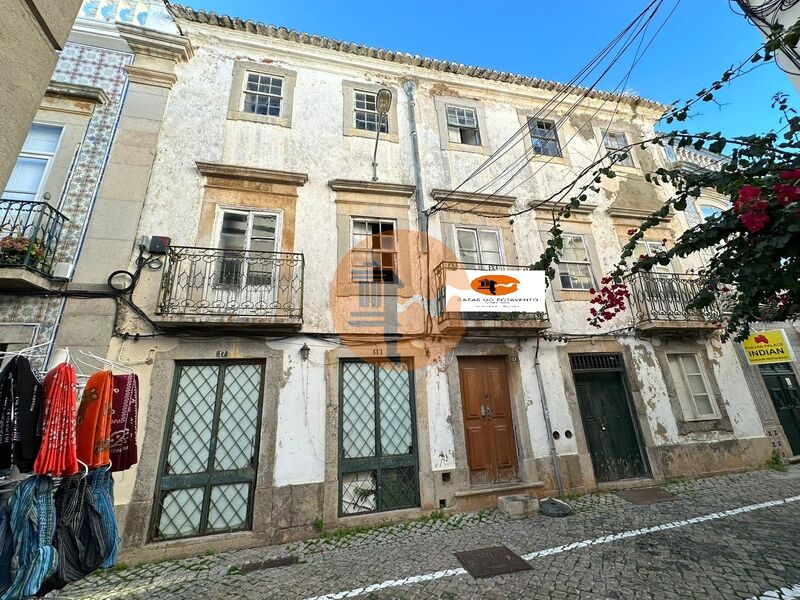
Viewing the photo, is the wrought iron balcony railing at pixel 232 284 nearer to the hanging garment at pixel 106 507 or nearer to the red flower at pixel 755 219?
the hanging garment at pixel 106 507

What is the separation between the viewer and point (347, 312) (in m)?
6.69

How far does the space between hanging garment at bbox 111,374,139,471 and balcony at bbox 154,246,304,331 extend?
154cm

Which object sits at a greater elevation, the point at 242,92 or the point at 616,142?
the point at 616,142

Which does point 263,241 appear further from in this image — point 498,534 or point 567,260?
point 567,260

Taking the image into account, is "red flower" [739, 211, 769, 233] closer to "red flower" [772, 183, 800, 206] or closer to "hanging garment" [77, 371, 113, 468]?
"red flower" [772, 183, 800, 206]

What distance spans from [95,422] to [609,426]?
8.64 meters

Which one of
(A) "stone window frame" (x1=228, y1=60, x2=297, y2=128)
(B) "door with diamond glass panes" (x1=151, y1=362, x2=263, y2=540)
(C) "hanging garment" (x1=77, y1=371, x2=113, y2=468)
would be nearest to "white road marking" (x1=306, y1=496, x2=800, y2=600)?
(B) "door with diamond glass panes" (x1=151, y1=362, x2=263, y2=540)

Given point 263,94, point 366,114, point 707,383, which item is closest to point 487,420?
point 707,383

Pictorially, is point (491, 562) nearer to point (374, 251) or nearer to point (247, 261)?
point (374, 251)

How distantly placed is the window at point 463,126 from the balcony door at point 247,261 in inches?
198

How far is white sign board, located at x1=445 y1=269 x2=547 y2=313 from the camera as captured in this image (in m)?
6.73

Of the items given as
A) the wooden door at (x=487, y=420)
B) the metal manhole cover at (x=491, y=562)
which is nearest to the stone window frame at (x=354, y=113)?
the wooden door at (x=487, y=420)

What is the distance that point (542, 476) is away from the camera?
6637mm

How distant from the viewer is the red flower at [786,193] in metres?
2.87
